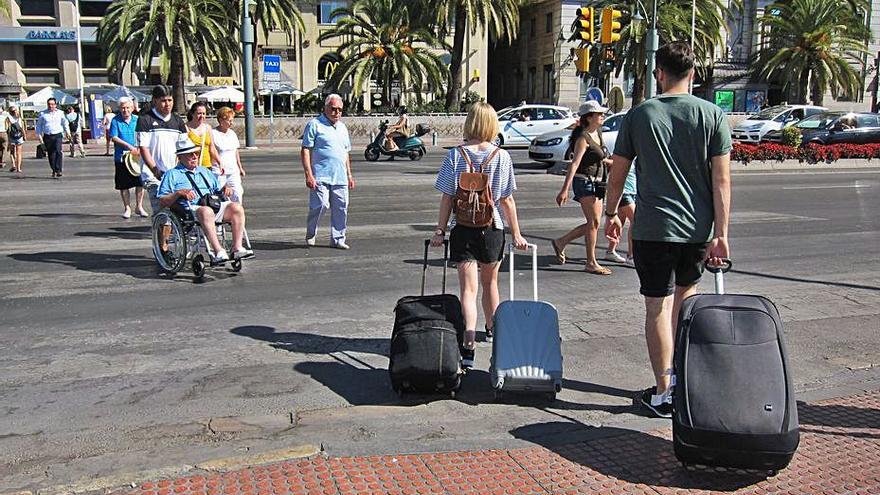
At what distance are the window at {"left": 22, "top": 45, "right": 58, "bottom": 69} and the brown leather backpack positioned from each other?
59.9m

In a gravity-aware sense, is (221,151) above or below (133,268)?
above

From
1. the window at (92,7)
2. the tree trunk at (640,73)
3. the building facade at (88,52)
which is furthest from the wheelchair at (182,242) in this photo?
the window at (92,7)

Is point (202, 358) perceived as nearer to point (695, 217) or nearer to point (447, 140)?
point (695, 217)

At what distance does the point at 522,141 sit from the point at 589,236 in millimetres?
23738

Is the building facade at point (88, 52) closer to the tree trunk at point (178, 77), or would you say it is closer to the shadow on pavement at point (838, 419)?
the tree trunk at point (178, 77)

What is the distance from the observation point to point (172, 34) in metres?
35.4

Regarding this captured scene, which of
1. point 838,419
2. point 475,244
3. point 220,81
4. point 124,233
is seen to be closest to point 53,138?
point 124,233

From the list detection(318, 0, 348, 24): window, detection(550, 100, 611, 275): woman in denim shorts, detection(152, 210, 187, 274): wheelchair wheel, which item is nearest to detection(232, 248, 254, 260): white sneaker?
detection(152, 210, 187, 274): wheelchair wheel

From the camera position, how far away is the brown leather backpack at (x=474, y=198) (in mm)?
5211

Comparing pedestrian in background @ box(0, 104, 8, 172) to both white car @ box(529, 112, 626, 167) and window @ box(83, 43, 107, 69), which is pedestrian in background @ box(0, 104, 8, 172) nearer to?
white car @ box(529, 112, 626, 167)

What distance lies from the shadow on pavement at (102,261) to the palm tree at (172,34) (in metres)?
27.9

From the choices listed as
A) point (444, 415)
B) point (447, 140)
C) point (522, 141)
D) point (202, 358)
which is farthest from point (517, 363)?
point (447, 140)

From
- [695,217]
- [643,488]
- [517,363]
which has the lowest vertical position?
[643,488]

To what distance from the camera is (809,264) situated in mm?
9055
